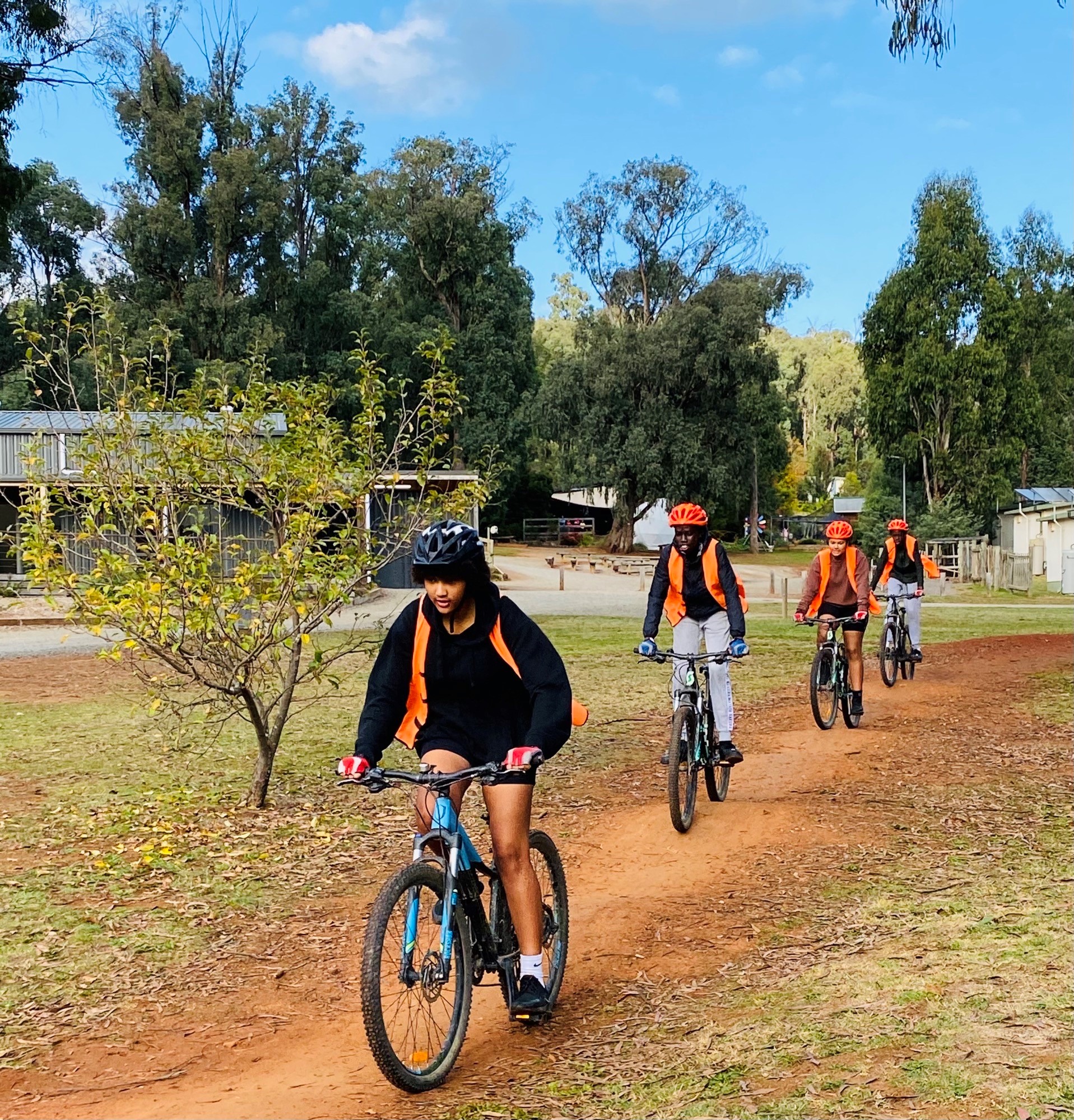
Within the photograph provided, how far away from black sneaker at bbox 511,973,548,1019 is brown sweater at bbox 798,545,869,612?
23.1ft

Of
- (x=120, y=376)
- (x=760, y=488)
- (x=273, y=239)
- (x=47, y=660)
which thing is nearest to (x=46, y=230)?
(x=273, y=239)

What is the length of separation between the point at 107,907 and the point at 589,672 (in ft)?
35.2

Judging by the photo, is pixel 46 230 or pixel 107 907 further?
pixel 46 230

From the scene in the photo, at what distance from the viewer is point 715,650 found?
28.7ft

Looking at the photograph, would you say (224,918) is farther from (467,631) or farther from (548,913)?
(467,631)

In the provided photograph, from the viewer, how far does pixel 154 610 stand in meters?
7.76

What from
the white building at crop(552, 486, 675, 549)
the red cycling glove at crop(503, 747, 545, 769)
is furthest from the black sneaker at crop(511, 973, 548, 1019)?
the white building at crop(552, 486, 675, 549)

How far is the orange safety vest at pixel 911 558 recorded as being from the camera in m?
14.7

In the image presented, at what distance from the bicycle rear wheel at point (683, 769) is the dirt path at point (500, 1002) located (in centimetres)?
16

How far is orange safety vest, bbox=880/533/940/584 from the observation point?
14656 mm

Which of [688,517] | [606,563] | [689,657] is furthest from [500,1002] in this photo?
[606,563]

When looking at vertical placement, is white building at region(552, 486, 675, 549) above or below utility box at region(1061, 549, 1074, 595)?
above

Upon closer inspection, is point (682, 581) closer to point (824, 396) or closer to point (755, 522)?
point (755, 522)

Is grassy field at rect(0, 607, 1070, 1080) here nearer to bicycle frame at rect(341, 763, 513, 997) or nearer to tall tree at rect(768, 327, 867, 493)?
bicycle frame at rect(341, 763, 513, 997)
